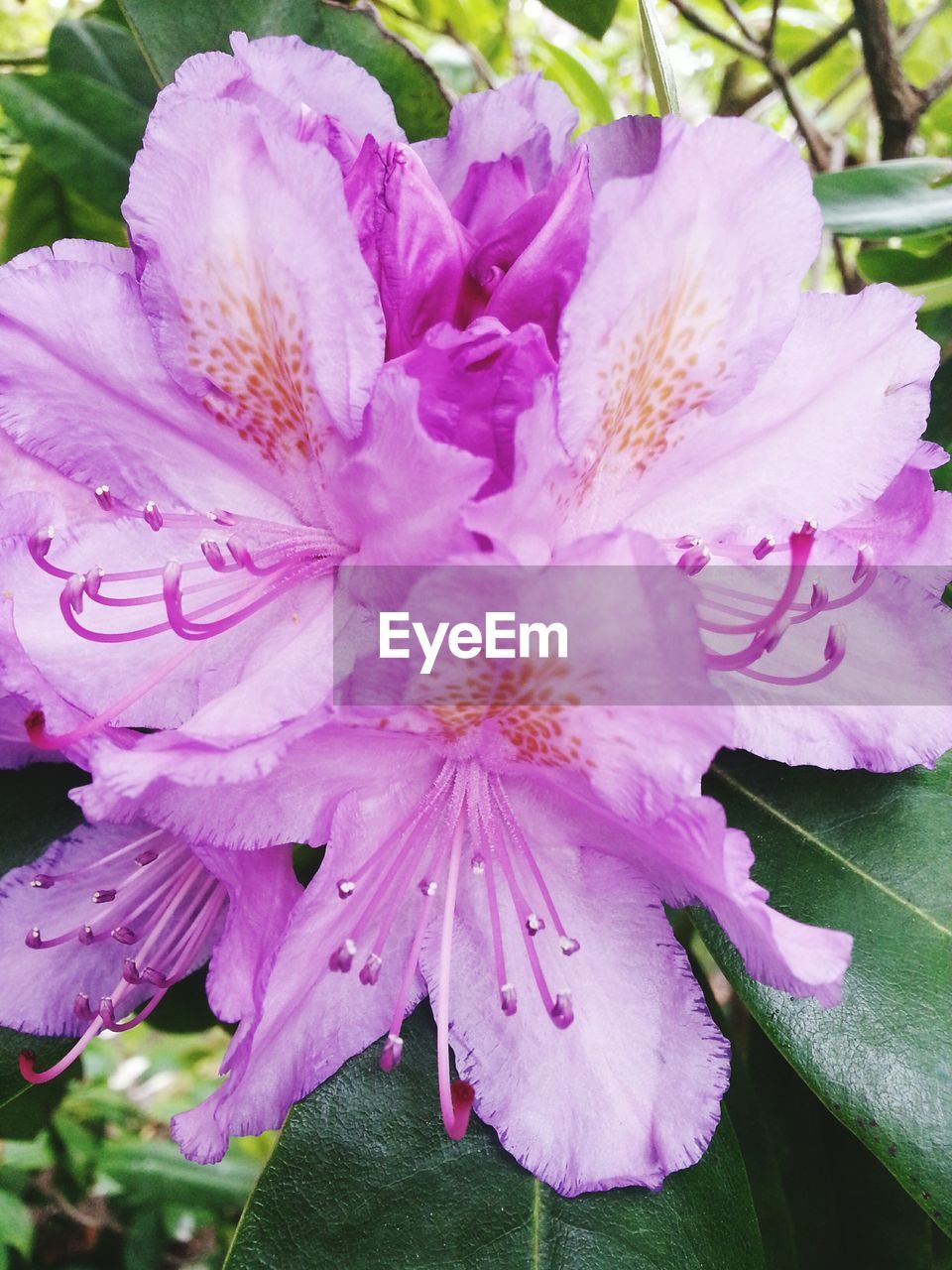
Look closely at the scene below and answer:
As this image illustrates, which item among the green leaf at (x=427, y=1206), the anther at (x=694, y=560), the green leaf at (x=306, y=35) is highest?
the green leaf at (x=306, y=35)

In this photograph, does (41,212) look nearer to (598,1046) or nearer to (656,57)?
(656,57)

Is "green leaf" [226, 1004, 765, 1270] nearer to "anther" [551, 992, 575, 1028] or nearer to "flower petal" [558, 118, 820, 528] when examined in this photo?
"anther" [551, 992, 575, 1028]

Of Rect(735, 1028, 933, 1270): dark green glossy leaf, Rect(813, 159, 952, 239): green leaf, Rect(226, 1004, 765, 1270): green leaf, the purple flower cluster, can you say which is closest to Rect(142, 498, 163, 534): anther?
the purple flower cluster

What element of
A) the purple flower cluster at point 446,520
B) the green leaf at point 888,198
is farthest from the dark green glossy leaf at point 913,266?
the purple flower cluster at point 446,520

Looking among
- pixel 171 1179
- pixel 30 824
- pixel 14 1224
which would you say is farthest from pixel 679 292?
pixel 171 1179

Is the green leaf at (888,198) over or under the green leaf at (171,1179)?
over

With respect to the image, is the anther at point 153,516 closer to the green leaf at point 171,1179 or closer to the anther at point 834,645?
the anther at point 834,645

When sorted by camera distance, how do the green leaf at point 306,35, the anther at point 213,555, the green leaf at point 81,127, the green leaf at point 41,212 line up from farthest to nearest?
the green leaf at point 41,212, the green leaf at point 81,127, the green leaf at point 306,35, the anther at point 213,555
